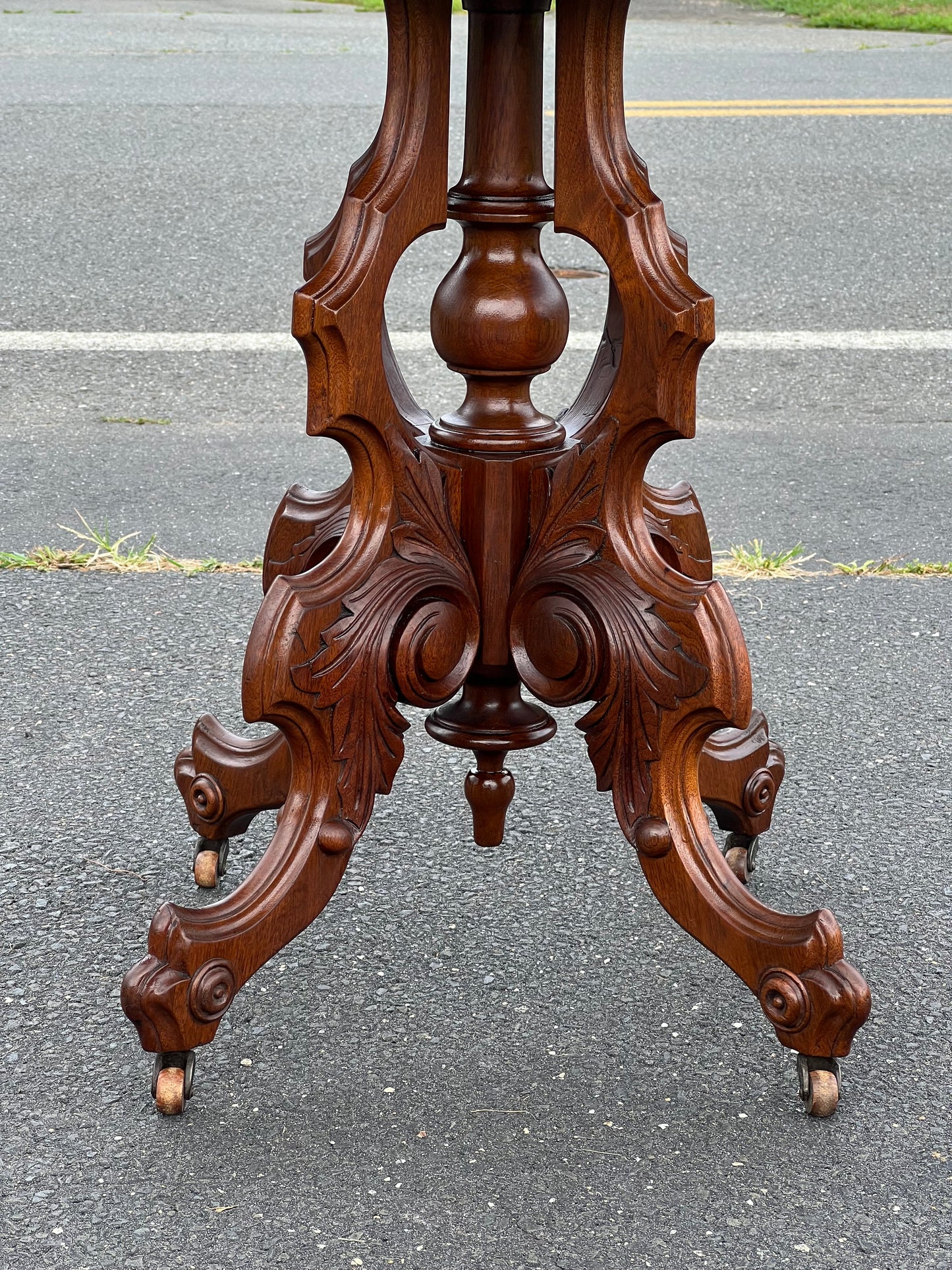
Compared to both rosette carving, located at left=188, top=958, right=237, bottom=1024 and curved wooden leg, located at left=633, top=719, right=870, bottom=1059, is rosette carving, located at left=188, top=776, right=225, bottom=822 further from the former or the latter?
curved wooden leg, located at left=633, top=719, right=870, bottom=1059

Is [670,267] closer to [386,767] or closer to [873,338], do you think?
[386,767]

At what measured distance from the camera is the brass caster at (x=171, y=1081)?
1362mm

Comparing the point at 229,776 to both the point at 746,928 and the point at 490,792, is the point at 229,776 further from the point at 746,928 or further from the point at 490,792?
the point at 746,928

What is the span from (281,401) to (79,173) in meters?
2.21

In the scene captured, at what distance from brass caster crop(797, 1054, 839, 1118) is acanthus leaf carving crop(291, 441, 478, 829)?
1.53ft

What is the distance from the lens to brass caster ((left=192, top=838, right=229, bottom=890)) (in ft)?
5.66

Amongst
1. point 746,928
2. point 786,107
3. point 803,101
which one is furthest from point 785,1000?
point 803,101

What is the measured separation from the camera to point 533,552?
1416 millimetres

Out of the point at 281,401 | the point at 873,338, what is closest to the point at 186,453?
the point at 281,401

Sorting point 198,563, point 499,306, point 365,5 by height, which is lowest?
point 198,563

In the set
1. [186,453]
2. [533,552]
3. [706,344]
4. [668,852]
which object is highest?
[706,344]

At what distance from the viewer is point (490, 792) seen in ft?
5.06

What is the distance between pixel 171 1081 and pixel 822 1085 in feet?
1.92

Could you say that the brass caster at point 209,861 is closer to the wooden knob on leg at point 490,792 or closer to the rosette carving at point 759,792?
the wooden knob on leg at point 490,792
